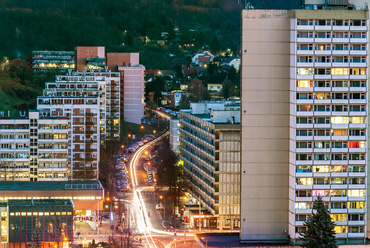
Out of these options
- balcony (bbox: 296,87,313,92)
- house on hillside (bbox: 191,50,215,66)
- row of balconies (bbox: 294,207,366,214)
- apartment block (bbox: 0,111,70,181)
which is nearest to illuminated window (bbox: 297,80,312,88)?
balcony (bbox: 296,87,313,92)

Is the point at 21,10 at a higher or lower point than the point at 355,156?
higher

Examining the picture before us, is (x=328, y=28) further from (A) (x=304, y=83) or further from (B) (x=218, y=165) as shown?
(B) (x=218, y=165)

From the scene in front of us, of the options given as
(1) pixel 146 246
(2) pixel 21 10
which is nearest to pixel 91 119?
(1) pixel 146 246

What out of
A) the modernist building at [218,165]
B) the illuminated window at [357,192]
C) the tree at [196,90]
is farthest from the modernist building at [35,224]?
the tree at [196,90]

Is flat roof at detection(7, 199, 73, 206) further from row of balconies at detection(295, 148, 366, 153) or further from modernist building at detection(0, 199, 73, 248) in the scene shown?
row of balconies at detection(295, 148, 366, 153)

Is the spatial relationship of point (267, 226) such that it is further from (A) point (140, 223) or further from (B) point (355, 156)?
(A) point (140, 223)
